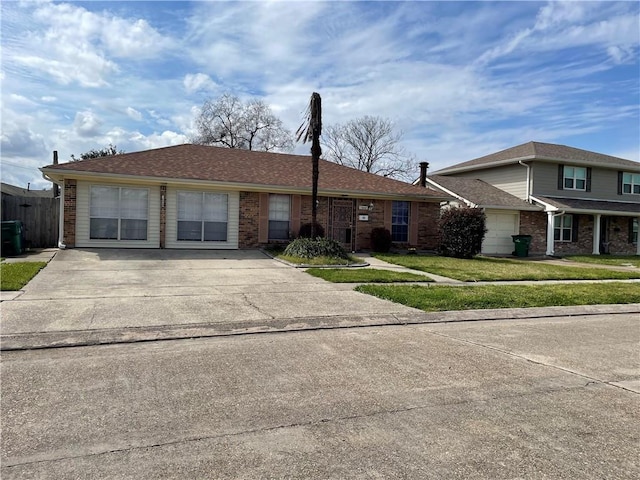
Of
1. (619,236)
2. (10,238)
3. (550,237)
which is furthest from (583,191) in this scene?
(10,238)

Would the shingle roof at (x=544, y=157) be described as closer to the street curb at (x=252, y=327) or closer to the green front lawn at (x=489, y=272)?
the green front lawn at (x=489, y=272)

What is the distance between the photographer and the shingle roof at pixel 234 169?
56.1ft

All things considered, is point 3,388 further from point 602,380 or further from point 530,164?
point 530,164

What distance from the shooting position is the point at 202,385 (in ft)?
15.2

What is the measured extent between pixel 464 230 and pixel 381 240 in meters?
3.43

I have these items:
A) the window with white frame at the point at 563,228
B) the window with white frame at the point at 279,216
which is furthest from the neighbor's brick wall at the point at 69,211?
the window with white frame at the point at 563,228

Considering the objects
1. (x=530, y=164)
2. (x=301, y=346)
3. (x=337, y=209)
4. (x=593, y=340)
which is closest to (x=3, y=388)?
(x=301, y=346)

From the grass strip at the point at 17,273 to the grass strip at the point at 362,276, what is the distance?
666 centimetres

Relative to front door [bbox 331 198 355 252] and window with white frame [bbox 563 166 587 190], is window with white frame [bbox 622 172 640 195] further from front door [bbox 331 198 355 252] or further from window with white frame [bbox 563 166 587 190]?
front door [bbox 331 198 355 252]

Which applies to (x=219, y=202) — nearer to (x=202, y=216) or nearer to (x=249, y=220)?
(x=202, y=216)

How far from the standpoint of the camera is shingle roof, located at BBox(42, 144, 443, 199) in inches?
674

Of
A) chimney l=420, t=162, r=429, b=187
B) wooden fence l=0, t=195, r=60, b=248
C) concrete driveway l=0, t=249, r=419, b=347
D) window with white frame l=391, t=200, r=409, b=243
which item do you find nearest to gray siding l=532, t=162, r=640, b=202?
chimney l=420, t=162, r=429, b=187

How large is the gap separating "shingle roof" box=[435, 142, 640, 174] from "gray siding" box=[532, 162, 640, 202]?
1.80 feet

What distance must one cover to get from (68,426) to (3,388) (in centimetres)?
125
